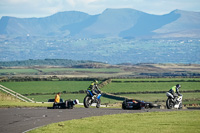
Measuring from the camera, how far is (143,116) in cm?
3272

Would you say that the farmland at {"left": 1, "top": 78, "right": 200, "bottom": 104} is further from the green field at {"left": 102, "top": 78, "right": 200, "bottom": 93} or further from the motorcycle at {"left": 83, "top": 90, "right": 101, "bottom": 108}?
the motorcycle at {"left": 83, "top": 90, "right": 101, "bottom": 108}

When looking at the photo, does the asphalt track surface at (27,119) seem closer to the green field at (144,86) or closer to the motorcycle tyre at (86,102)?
the motorcycle tyre at (86,102)

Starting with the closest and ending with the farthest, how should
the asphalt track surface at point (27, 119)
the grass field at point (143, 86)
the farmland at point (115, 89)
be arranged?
the asphalt track surface at point (27, 119), the farmland at point (115, 89), the grass field at point (143, 86)

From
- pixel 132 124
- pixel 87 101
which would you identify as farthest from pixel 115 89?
pixel 132 124

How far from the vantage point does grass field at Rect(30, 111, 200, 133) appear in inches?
998

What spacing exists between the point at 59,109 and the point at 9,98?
14.5 metres

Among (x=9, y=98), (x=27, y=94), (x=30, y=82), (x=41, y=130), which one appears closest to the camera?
(x=41, y=130)

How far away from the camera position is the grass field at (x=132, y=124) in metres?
25.3

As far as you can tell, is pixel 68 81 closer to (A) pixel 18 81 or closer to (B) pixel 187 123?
(A) pixel 18 81

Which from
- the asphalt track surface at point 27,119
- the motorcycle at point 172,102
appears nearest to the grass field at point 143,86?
the motorcycle at point 172,102

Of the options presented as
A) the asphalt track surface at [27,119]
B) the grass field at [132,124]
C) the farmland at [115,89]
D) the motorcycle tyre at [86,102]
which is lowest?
the grass field at [132,124]

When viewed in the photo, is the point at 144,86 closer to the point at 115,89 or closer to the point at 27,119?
the point at 115,89

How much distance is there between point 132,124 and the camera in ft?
91.5

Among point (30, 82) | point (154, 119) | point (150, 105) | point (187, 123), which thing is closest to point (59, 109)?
point (150, 105)
